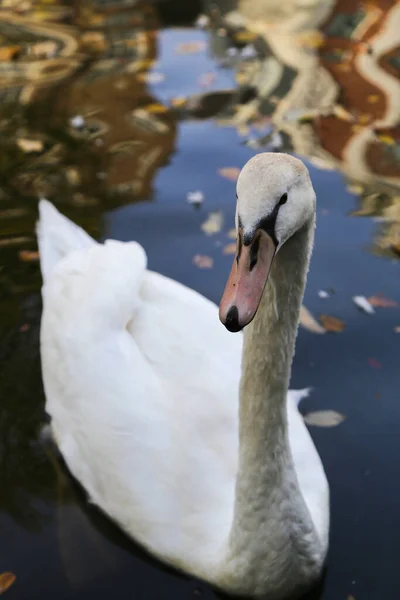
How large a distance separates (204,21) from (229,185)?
14.3ft

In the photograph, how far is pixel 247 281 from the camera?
8.11 ft

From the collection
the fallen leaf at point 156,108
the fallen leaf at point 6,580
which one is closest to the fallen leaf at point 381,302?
the fallen leaf at point 6,580

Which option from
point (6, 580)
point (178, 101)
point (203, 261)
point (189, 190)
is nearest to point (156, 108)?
point (178, 101)

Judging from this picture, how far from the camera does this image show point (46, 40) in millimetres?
10109

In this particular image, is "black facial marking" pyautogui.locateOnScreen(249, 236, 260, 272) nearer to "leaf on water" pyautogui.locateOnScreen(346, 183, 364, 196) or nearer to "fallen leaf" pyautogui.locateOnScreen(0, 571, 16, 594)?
"fallen leaf" pyautogui.locateOnScreen(0, 571, 16, 594)

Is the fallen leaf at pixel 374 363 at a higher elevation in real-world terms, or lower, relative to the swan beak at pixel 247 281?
lower

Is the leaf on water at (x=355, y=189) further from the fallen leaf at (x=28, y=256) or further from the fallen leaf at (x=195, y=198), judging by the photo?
the fallen leaf at (x=28, y=256)

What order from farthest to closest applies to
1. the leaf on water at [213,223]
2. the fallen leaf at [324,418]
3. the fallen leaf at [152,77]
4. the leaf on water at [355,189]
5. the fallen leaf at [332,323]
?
the fallen leaf at [152,77], the leaf on water at [355,189], the leaf on water at [213,223], the fallen leaf at [332,323], the fallen leaf at [324,418]

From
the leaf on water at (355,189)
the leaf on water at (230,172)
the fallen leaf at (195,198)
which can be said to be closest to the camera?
the fallen leaf at (195,198)

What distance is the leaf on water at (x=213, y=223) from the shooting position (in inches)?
250

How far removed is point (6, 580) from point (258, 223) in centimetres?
239

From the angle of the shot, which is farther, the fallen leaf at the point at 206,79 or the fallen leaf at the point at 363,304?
the fallen leaf at the point at 206,79

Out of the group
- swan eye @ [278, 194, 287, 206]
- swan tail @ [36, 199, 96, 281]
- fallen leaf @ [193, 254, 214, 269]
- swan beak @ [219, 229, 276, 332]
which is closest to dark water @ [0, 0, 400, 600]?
fallen leaf @ [193, 254, 214, 269]

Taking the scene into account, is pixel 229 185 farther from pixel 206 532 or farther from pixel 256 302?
pixel 256 302
